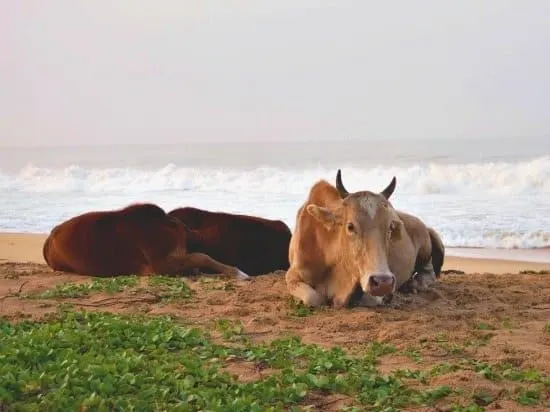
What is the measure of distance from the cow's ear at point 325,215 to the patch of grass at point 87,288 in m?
2.14

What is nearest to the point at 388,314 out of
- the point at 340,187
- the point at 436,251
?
the point at 340,187

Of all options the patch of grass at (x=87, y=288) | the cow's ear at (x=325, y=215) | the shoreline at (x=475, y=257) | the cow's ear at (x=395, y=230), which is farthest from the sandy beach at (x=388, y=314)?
the shoreline at (x=475, y=257)

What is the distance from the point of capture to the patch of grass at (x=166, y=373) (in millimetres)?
4129

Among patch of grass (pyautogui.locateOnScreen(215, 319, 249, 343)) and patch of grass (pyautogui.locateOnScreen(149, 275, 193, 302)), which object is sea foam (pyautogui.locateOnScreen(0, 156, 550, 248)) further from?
patch of grass (pyautogui.locateOnScreen(215, 319, 249, 343))

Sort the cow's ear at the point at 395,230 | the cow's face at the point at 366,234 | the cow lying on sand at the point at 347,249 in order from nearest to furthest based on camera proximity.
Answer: the cow's face at the point at 366,234, the cow lying on sand at the point at 347,249, the cow's ear at the point at 395,230

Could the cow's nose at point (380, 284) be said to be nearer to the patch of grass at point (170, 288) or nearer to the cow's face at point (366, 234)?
the cow's face at point (366, 234)

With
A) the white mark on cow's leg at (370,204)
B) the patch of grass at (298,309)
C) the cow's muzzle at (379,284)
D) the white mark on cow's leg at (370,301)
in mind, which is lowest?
the patch of grass at (298,309)

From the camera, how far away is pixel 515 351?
570 cm

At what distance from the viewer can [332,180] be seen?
3075 centimetres

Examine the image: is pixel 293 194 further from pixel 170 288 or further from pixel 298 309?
pixel 298 309

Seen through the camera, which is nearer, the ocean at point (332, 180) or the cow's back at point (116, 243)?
the cow's back at point (116, 243)

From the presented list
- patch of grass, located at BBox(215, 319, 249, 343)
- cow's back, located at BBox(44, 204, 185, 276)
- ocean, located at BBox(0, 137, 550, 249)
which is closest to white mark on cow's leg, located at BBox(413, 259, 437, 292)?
patch of grass, located at BBox(215, 319, 249, 343)

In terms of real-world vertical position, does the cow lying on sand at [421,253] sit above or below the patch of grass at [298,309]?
above

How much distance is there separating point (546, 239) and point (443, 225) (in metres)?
2.33
